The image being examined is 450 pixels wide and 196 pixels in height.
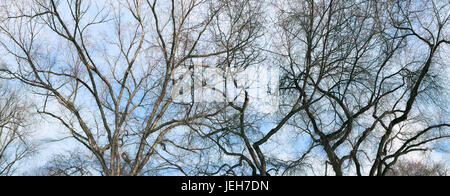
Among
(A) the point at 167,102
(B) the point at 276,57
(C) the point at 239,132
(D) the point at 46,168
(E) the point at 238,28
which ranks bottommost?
(D) the point at 46,168

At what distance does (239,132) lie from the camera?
34.6 feet

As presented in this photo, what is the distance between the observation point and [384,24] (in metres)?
9.54
